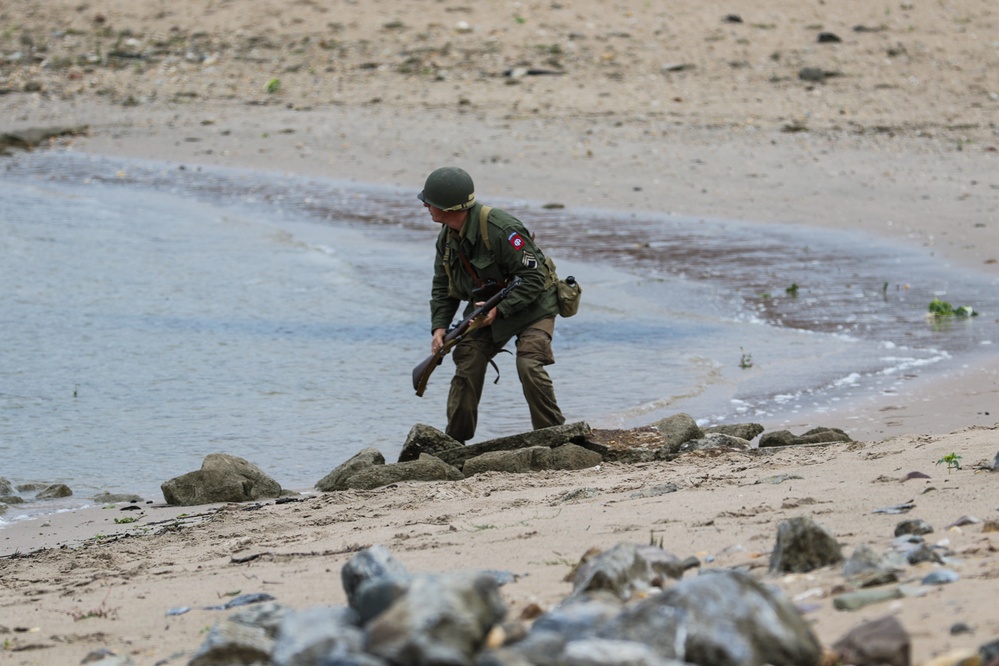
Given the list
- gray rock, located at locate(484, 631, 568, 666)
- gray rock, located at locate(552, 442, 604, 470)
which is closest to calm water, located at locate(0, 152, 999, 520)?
gray rock, located at locate(552, 442, 604, 470)

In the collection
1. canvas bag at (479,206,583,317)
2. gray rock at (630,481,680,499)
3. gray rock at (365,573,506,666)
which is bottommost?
gray rock at (630,481,680,499)

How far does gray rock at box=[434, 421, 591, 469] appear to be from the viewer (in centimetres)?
696

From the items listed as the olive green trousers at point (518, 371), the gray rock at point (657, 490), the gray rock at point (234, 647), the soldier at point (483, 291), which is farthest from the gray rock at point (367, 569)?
the olive green trousers at point (518, 371)

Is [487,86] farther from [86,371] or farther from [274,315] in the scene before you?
[86,371]

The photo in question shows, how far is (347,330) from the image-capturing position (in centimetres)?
1155

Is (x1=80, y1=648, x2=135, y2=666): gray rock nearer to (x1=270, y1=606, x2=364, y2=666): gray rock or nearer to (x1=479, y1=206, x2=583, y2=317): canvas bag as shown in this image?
(x1=270, y1=606, x2=364, y2=666): gray rock

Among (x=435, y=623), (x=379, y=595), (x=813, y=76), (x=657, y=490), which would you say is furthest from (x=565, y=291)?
(x=813, y=76)

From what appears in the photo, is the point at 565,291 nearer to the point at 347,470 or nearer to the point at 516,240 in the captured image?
the point at 516,240

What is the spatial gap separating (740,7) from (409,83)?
252 inches

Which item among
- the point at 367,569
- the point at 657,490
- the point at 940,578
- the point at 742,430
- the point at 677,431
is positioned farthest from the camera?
the point at 742,430

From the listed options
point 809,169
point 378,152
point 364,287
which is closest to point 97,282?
point 364,287

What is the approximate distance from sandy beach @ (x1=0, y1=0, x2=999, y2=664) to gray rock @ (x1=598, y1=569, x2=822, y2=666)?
0.26 m

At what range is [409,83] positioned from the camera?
70.7 feet

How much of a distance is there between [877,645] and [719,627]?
1.16 ft
